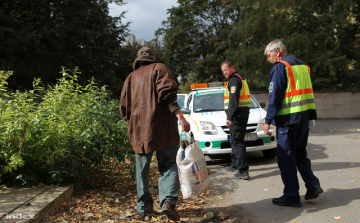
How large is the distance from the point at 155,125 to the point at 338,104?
20.1 m

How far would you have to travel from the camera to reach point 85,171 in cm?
443

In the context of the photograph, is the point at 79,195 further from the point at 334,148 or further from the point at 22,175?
the point at 334,148

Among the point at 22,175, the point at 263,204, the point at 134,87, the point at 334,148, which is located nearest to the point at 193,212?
the point at 263,204

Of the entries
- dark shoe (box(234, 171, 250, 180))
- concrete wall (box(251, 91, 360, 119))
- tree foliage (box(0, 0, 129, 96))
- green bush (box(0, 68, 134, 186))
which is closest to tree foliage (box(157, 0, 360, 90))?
concrete wall (box(251, 91, 360, 119))

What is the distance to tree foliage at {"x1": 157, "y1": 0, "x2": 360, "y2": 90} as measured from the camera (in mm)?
18219

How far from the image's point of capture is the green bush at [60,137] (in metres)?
3.85

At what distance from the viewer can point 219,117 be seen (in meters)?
7.05

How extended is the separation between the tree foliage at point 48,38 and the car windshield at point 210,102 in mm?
11195

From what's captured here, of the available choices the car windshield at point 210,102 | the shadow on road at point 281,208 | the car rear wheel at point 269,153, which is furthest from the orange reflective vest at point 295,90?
the car windshield at point 210,102

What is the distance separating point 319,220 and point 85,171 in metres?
2.99

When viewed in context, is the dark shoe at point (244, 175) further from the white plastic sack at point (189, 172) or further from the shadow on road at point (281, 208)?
the white plastic sack at point (189, 172)

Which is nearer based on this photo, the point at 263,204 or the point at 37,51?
the point at 263,204

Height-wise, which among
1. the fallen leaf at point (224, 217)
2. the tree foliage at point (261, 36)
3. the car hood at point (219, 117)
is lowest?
the fallen leaf at point (224, 217)

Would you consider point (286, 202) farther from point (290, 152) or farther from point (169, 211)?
point (169, 211)
